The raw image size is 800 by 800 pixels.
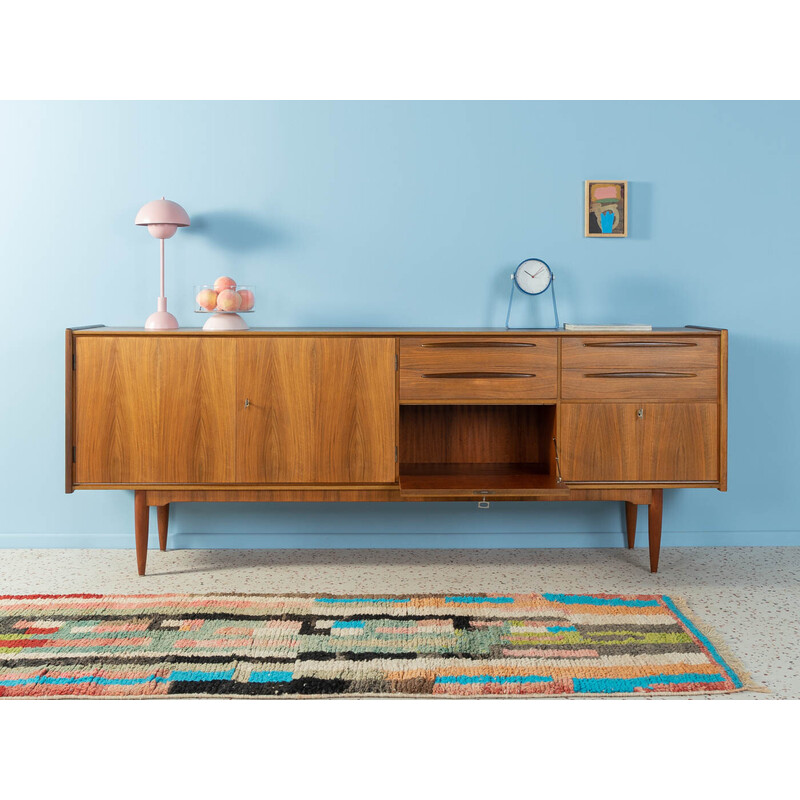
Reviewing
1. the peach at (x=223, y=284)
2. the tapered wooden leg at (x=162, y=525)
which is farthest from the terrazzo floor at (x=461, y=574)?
the peach at (x=223, y=284)

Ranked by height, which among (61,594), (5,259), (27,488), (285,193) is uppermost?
(285,193)

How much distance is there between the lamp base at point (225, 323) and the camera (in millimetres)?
3430

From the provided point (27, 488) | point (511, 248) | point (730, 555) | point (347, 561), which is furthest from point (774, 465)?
point (27, 488)

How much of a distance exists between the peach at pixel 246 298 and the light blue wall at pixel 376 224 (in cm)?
20

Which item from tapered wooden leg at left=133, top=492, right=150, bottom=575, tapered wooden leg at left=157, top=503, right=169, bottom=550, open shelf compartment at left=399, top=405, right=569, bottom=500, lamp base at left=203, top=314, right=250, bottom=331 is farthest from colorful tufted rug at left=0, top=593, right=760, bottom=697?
lamp base at left=203, top=314, right=250, bottom=331

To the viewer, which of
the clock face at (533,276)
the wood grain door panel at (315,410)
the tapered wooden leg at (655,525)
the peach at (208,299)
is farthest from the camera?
the clock face at (533,276)

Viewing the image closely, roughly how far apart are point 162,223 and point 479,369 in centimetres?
148

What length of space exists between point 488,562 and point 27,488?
2.12 meters

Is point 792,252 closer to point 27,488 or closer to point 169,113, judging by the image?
point 169,113

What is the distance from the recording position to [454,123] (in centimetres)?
372

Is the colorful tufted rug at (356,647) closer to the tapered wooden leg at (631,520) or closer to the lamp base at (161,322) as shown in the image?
the tapered wooden leg at (631,520)

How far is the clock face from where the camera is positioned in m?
3.69

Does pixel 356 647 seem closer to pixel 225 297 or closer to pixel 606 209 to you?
pixel 225 297

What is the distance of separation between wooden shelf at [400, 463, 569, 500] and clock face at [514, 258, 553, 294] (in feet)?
2.55
